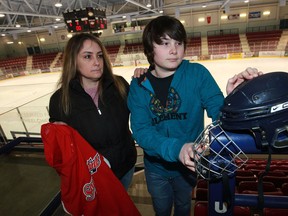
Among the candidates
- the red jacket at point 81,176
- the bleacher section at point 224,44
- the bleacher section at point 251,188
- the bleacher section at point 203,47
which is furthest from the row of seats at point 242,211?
the bleacher section at point 224,44

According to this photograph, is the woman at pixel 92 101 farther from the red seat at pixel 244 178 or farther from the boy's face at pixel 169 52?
the red seat at pixel 244 178

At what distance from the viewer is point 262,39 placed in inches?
679

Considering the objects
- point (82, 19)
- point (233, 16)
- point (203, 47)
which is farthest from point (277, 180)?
point (233, 16)

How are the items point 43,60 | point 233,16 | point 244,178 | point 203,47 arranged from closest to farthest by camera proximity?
1. point 244,178
2. point 203,47
3. point 233,16
4. point 43,60

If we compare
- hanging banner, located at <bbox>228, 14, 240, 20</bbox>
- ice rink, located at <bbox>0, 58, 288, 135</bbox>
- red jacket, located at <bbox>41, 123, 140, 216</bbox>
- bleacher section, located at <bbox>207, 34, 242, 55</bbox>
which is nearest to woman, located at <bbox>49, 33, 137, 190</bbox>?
red jacket, located at <bbox>41, 123, 140, 216</bbox>

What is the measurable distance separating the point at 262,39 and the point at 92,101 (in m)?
19.4

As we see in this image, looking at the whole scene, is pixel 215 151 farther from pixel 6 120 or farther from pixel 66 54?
pixel 6 120

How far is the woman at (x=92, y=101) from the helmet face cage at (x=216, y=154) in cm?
107

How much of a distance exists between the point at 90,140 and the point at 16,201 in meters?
1.80

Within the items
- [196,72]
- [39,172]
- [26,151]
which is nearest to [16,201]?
[39,172]

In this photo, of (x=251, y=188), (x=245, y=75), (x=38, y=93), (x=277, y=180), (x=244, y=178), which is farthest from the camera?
(x=38, y=93)

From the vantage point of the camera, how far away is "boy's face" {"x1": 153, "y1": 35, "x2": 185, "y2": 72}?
116 cm

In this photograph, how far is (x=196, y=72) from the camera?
1.26 metres

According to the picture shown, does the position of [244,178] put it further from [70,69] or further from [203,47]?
[203,47]
